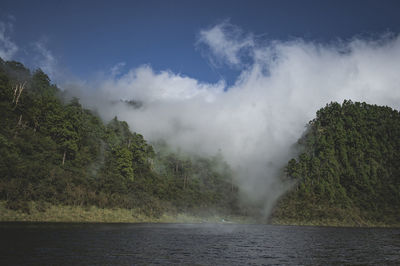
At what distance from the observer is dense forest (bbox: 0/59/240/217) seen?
251 ft

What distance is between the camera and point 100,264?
23.9 metres

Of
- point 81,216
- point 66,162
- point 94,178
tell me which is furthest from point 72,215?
point 66,162

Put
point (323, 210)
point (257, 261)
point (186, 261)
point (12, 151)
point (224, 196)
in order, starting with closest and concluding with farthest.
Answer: point (186, 261) → point (257, 261) → point (12, 151) → point (323, 210) → point (224, 196)

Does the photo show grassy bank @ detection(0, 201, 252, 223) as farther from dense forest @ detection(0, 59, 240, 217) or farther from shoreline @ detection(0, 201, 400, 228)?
dense forest @ detection(0, 59, 240, 217)

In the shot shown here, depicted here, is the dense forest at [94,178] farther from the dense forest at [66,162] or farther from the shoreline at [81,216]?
the shoreline at [81,216]

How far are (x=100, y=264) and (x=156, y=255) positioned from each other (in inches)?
301

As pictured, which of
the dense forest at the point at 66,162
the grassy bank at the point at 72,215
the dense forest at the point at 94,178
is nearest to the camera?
the grassy bank at the point at 72,215

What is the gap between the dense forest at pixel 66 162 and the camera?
251 feet

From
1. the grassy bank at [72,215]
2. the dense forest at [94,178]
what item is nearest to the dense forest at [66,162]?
the dense forest at [94,178]

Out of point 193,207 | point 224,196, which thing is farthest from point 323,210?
point 193,207

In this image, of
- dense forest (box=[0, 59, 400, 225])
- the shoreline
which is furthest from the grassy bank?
dense forest (box=[0, 59, 400, 225])

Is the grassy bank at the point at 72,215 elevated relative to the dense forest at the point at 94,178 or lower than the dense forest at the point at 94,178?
lower

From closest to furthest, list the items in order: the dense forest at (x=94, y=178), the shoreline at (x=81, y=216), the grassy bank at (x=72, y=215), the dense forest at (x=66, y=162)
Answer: the grassy bank at (x=72, y=215) → the shoreline at (x=81, y=216) → the dense forest at (x=66, y=162) → the dense forest at (x=94, y=178)

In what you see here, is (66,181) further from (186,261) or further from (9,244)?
(186,261)
